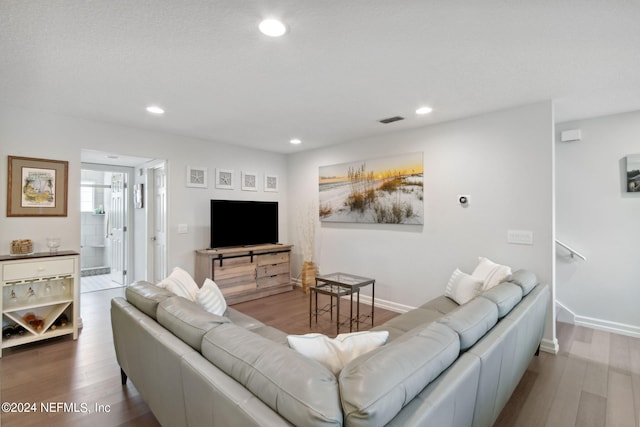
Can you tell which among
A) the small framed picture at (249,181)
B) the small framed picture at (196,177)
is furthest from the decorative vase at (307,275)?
the small framed picture at (196,177)

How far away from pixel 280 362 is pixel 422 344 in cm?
60

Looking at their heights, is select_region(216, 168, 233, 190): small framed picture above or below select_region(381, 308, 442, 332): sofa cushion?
above

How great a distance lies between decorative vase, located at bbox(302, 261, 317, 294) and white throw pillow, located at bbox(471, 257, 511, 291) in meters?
2.71

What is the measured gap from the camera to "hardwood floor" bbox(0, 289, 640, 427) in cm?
206

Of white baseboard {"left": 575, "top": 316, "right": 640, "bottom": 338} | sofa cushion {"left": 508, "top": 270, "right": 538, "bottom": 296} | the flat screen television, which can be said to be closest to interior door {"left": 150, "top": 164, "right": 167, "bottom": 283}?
the flat screen television

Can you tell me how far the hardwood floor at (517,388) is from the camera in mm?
2062

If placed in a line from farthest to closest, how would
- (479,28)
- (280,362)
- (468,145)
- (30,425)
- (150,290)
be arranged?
(468,145)
(150,290)
(30,425)
(479,28)
(280,362)

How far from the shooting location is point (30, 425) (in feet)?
6.50

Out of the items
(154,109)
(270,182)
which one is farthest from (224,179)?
(154,109)

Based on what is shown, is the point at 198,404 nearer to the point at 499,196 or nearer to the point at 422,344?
the point at 422,344

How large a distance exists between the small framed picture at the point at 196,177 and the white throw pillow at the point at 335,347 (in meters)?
3.77

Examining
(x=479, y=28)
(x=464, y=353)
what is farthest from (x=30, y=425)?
(x=479, y=28)

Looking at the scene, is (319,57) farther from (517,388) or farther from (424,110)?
(517,388)

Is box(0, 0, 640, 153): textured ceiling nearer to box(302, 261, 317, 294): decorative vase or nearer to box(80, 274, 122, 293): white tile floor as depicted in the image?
box(302, 261, 317, 294): decorative vase
